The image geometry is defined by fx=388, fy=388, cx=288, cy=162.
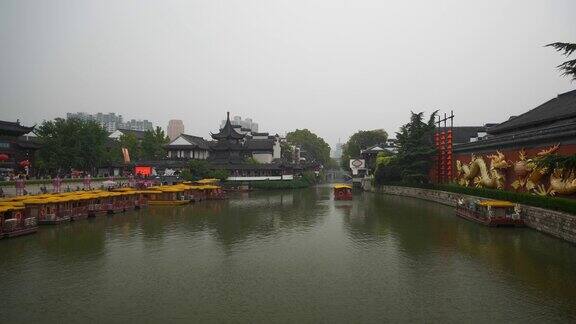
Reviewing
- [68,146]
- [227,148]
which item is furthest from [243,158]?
[68,146]

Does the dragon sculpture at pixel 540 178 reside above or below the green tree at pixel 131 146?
below

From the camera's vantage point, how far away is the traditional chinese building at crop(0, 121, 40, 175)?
4822 cm

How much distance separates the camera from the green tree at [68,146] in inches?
2239

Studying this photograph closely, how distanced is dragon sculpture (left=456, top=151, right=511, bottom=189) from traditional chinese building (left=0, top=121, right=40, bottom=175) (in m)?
52.6

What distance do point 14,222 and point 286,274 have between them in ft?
63.2

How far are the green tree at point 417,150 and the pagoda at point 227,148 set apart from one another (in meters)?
32.1

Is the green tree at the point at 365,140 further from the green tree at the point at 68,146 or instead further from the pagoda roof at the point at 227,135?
the green tree at the point at 68,146

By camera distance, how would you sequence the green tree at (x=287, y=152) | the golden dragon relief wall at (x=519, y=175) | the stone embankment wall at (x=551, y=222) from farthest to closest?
the green tree at (x=287, y=152) < the golden dragon relief wall at (x=519, y=175) < the stone embankment wall at (x=551, y=222)

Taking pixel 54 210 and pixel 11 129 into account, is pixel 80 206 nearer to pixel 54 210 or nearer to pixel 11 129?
pixel 54 210

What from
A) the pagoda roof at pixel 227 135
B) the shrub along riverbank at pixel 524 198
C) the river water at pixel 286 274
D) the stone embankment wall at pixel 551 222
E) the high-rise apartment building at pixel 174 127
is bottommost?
the river water at pixel 286 274

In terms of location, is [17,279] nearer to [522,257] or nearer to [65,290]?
[65,290]

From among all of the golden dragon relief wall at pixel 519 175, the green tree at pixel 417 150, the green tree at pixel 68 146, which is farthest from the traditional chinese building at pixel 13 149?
the golden dragon relief wall at pixel 519 175

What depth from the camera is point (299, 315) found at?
42.4 ft

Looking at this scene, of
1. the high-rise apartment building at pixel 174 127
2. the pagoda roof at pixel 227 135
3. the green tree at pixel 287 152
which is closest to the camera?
the pagoda roof at pixel 227 135
